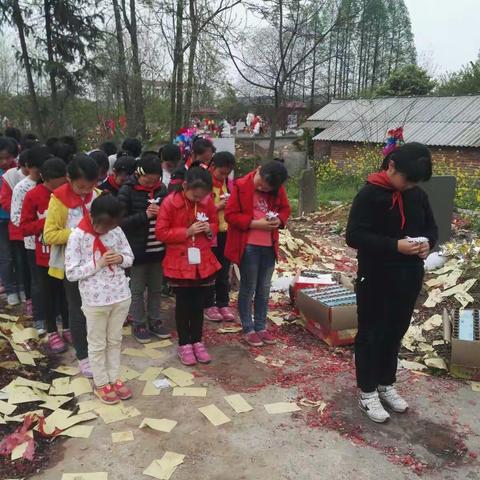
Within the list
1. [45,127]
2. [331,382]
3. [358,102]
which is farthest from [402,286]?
[358,102]

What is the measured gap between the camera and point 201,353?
4273mm

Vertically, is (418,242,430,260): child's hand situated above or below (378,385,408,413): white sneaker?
above

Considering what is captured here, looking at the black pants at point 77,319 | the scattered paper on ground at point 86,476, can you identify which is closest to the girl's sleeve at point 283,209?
the black pants at point 77,319

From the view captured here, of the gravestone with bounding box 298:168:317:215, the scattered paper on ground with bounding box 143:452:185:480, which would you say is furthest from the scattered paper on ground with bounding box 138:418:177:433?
the gravestone with bounding box 298:168:317:215

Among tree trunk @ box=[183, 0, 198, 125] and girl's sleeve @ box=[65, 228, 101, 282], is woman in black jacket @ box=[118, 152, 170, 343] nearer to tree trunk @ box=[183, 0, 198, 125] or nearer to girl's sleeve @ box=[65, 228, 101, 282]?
girl's sleeve @ box=[65, 228, 101, 282]

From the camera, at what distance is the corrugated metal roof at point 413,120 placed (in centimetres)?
1820

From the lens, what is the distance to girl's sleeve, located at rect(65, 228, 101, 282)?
3324 mm

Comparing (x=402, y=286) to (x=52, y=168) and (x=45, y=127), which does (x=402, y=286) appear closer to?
(x=52, y=168)

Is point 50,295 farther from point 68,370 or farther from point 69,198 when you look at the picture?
point 69,198

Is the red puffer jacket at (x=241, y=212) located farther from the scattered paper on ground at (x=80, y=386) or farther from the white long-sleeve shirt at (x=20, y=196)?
the white long-sleeve shirt at (x=20, y=196)

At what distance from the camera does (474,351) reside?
394cm

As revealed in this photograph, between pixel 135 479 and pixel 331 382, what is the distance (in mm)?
1822

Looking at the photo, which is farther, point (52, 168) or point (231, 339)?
point (231, 339)

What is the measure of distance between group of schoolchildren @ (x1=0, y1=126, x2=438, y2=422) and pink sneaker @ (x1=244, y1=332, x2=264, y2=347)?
1 centimetres
